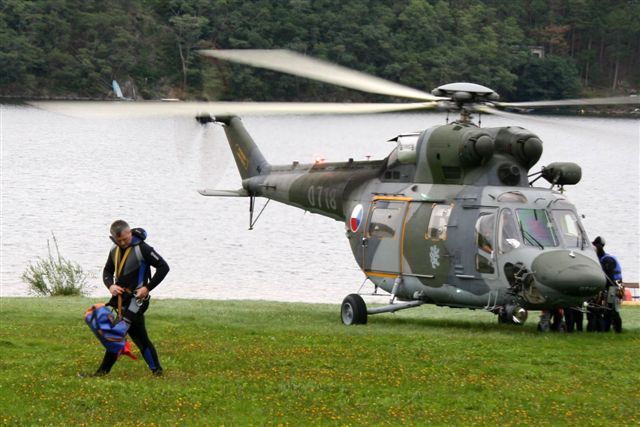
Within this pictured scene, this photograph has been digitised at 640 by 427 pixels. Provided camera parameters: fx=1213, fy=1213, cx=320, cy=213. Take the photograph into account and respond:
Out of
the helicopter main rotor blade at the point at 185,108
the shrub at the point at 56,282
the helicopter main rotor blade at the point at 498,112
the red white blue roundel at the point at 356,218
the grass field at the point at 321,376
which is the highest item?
the helicopter main rotor blade at the point at 498,112

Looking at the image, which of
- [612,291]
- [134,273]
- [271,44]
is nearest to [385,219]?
[612,291]

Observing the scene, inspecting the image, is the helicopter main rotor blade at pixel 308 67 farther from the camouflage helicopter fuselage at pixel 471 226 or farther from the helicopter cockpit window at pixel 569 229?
the helicopter cockpit window at pixel 569 229

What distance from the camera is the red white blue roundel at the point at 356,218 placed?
63.2 feet

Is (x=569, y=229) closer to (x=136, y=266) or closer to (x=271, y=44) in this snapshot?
(x=136, y=266)

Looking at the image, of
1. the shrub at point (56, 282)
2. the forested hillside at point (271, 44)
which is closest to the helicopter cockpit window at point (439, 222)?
the shrub at point (56, 282)

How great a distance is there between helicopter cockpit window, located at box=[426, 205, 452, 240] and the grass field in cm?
139

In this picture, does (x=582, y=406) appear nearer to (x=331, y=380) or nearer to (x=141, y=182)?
(x=331, y=380)

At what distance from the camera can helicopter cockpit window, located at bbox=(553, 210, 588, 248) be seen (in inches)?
670

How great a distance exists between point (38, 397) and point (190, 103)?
565cm

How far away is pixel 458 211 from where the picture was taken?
1759 centimetres

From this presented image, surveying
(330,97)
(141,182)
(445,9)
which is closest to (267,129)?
(330,97)

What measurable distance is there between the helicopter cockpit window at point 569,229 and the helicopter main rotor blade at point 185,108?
96.0 inches

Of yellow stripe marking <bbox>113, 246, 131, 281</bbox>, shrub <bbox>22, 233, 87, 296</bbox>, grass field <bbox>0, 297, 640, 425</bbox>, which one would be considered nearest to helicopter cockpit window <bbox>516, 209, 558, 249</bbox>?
grass field <bbox>0, 297, 640, 425</bbox>

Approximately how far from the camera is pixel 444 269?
1767 centimetres
